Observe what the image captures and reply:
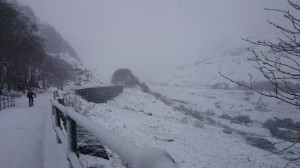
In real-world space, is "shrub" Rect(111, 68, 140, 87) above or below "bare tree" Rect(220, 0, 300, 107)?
above

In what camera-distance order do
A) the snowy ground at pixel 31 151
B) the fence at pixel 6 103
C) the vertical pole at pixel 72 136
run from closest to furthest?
the vertical pole at pixel 72 136 → the snowy ground at pixel 31 151 → the fence at pixel 6 103

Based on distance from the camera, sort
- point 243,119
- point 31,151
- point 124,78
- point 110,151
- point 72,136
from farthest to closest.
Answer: point 124,78
point 243,119
point 110,151
point 31,151
point 72,136

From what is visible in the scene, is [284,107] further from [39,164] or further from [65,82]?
[39,164]

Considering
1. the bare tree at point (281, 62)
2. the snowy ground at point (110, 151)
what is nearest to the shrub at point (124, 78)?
the snowy ground at point (110, 151)

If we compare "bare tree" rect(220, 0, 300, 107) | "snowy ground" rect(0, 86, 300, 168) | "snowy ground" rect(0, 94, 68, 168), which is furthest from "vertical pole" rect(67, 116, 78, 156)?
"bare tree" rect(220, 0, 300, 107)

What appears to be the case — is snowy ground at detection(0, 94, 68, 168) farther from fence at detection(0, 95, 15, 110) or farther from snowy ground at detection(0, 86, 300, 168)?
fence at detection(0, 95, 15, 110)

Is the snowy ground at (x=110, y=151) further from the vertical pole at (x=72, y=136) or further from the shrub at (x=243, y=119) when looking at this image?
the shrub at (x=243, y=119)

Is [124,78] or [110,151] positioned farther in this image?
[124,78]

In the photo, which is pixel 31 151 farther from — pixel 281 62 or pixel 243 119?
pixel 243 119

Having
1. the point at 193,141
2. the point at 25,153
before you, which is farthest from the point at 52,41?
the point at 25,153

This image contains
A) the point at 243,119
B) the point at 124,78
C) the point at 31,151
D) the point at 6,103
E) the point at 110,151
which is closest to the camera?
the point at 31,151

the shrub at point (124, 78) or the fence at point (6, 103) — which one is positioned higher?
the shrub at point (124, 78)

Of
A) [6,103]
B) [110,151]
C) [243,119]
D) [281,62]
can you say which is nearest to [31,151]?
[110,151]

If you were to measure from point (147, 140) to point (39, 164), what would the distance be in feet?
58.4
